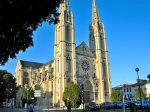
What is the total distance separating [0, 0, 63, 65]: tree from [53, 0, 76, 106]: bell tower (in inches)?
1902

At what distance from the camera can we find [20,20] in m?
12.3

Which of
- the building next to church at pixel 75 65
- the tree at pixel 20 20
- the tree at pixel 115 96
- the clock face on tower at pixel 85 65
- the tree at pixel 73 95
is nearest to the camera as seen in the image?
the tree at pixel 20 20

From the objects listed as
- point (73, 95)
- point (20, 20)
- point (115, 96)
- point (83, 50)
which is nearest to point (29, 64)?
point (83, 50)

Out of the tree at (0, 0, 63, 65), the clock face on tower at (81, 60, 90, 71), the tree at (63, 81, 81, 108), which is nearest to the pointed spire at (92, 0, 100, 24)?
the clock face on tower at (81, 60, 90, 71)

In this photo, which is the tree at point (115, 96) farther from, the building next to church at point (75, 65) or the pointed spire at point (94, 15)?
the pointed spire at point (94, 15)

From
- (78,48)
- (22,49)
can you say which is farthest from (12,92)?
(22,49)

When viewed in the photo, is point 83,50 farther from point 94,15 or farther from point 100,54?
point 94,15

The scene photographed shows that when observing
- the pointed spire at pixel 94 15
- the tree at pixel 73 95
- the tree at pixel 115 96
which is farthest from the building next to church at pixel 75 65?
the tree at pixel 73 95

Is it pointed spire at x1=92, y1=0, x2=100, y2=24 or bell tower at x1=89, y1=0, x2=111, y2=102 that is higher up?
pointed spire at x1=92, y1=0, x2=100, y2=24

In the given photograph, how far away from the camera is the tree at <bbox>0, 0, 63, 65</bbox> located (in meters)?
11.7

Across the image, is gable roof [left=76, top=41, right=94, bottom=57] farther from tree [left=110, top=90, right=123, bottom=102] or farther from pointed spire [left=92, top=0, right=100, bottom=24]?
tree [left=110, top=90, right=123, bottom=102]

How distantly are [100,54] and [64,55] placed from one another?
1602cm

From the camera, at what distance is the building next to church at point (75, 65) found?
6581 cm

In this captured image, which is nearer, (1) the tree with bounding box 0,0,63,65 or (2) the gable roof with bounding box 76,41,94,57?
(1) the tree with bounding box 0,0,63,65
